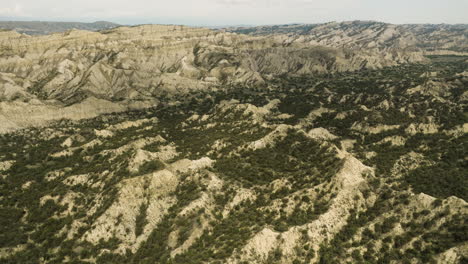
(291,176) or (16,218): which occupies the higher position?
(291,176)

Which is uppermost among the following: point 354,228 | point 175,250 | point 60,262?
point 354,228

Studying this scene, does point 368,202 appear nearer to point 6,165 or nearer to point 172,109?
point 6,165

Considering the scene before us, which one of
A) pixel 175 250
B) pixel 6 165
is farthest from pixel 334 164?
pixel 6 165

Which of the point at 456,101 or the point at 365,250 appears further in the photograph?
the point at 456,101

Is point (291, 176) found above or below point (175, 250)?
above

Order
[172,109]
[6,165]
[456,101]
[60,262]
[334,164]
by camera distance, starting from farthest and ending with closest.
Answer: [172,109], [456,101], [6,165], [334,164], [60,262]

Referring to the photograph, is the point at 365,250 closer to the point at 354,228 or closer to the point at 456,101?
the point at 354,228

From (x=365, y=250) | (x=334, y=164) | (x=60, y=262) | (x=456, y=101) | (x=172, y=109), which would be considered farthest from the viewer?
(x=172, y=109)

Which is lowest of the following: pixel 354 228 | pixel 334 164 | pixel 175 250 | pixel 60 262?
pixel 60 262

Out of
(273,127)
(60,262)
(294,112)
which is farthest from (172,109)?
(60,262)
